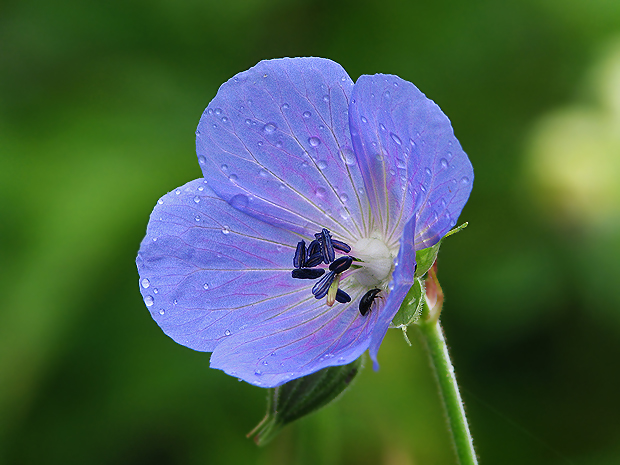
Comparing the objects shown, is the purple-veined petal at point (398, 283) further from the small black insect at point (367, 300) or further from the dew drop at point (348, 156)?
the dew drop at point (348, 156)

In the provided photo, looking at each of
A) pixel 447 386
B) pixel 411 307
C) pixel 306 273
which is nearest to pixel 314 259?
pixel 306 273

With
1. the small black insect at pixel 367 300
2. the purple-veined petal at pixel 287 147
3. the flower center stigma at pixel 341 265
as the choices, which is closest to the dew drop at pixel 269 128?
the purple-veined petal at pixel 287 147

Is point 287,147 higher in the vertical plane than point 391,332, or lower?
higher

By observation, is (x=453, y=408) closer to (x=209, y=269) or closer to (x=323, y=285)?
(x=323, y=285)

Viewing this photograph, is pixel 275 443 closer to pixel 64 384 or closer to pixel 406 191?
pixel 64 384

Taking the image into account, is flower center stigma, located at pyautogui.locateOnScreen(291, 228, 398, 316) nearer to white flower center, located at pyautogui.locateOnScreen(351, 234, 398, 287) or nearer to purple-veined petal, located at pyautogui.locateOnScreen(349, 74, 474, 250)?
white flower center, located at pyautogui.locateOnScreen(351, 234, 398, 287)
